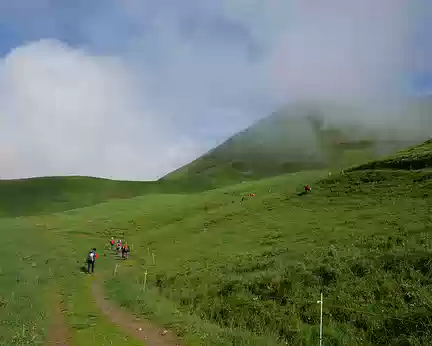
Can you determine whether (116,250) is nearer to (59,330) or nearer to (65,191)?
(59,330)

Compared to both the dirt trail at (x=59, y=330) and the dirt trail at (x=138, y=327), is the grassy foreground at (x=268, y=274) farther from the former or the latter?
the dirt trail at (x=138, y=327)

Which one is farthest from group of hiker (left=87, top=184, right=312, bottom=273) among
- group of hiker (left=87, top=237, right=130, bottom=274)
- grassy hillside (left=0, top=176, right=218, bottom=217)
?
grassy hillside (left=0, top=176, right=218, bottom=217)

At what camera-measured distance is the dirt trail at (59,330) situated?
18.7 metres

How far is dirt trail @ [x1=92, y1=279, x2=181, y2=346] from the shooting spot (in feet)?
62.0

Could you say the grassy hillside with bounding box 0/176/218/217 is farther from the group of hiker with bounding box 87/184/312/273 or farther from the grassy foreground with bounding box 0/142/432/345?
the group of hiker with bounding box 87/184/312/273

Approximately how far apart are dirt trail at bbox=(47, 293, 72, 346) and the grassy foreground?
41 centimetres

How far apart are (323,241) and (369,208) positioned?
14917mm

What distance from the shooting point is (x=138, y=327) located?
70.4 ft

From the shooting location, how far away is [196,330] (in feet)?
65.1

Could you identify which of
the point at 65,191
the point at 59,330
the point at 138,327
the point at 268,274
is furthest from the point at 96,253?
the point at 65,191

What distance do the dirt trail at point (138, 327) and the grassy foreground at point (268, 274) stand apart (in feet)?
2.36

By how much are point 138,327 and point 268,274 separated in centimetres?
997

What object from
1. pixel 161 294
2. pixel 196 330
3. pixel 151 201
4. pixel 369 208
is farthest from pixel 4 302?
pixel 151 201

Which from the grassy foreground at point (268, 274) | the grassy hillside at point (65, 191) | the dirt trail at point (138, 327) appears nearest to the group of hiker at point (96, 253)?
the grassy foreground at point (268, 274)
